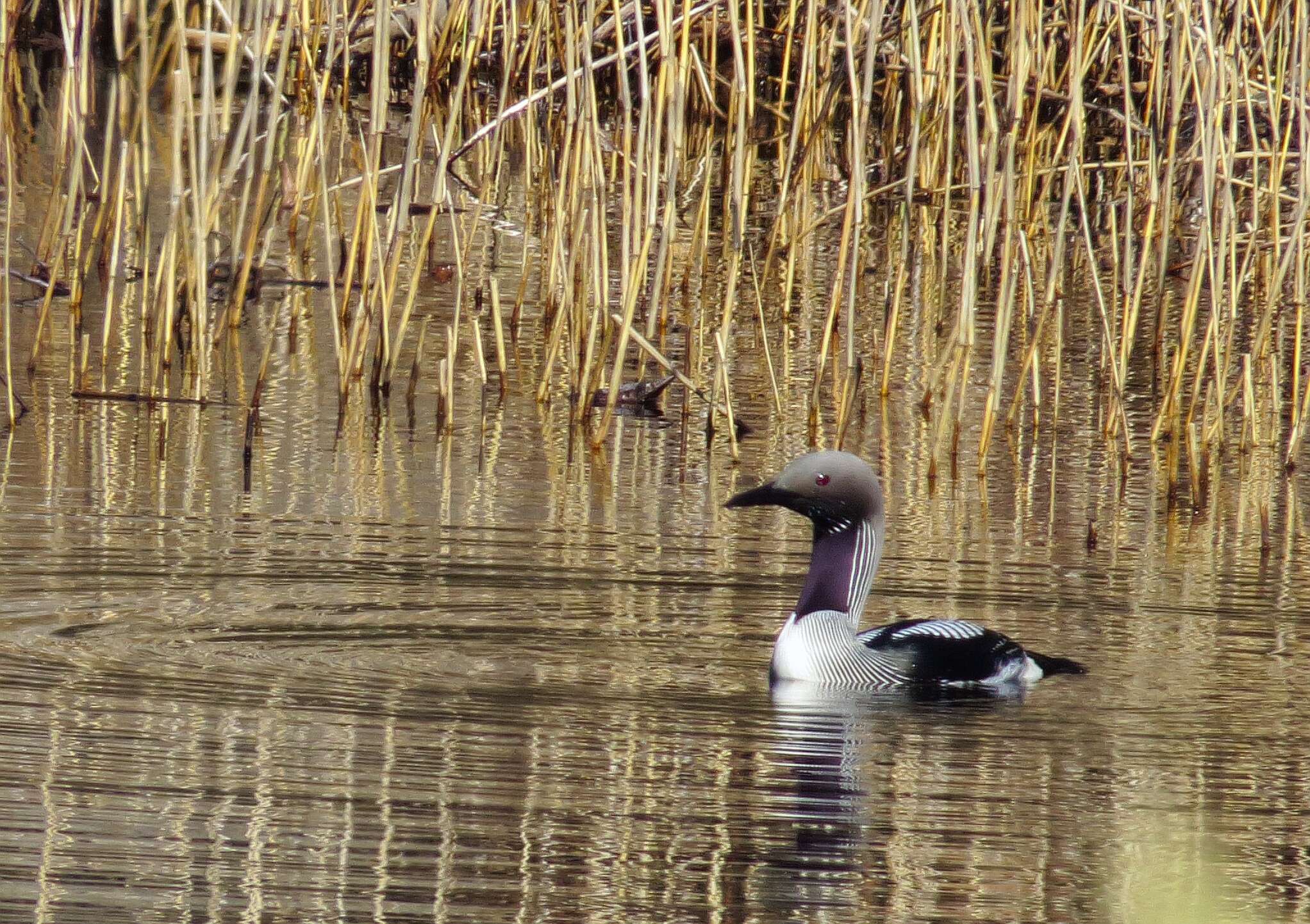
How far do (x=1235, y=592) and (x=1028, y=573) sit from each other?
0.58 meters

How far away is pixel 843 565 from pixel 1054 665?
0.57m

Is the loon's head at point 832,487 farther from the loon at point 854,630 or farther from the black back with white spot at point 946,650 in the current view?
the black back with white spot at point 946,650

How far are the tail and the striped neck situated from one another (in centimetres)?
45

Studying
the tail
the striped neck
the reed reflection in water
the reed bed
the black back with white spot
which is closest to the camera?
the reed reflection in water

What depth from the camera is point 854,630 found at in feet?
17.5

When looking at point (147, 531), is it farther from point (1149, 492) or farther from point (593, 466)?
point (1149, 492)

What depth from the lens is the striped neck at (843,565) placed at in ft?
17.5

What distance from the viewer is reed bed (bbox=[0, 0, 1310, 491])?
732 cm

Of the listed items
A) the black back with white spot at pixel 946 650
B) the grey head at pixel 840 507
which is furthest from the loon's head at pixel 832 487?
the black back with white spot at pixel 946 650

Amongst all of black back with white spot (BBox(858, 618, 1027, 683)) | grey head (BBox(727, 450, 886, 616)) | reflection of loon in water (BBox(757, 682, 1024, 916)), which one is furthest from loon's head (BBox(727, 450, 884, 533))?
reflection of loon in water (BBox(757, 682, 1024, 916))

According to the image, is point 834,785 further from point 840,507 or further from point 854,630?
point 840,507

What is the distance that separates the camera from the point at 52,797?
3980 millimetres

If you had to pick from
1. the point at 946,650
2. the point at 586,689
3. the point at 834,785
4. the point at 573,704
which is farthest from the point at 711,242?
the point at 834,785

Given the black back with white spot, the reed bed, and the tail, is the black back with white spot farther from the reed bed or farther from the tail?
the reed bed
